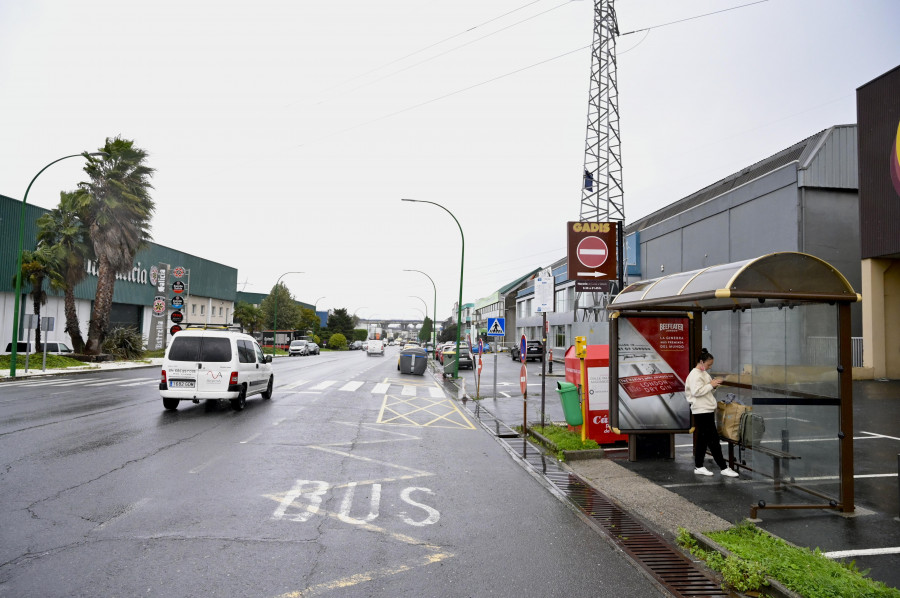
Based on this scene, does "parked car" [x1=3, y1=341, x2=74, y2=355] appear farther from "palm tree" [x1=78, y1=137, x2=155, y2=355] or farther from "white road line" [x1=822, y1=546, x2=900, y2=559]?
"white road line" [x1=822, y1=546, x2=900, y2=559]

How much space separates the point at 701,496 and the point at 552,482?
1891 millimetres

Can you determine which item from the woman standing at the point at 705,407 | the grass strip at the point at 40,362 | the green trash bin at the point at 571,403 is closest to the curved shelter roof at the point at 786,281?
the woman standing at the point at 705,407

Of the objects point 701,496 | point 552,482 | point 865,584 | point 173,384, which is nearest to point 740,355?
point 701,496

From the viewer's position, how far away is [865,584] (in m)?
4.30

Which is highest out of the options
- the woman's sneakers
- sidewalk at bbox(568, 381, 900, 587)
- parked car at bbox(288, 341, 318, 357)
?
parked car at bbox(288, 341, 318, 357)

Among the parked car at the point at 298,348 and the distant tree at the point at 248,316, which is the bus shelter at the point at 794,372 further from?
the distant tree at the point at 248,316

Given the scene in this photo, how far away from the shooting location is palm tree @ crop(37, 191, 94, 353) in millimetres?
32281

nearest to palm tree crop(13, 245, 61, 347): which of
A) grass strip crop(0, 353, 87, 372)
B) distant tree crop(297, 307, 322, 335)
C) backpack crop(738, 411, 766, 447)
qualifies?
grass strip crop(0, 353, 87, 372)

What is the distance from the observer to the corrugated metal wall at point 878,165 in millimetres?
22297

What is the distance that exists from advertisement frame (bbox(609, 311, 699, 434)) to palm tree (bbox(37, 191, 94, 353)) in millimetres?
32485

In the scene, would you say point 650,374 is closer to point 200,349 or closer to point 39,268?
point 200,349

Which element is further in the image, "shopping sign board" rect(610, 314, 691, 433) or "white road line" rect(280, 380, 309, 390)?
"white road line" rect(280, 380, 309, 390)

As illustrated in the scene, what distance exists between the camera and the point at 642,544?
5625 millimetres

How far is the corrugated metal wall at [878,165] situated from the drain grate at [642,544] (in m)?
21.3
